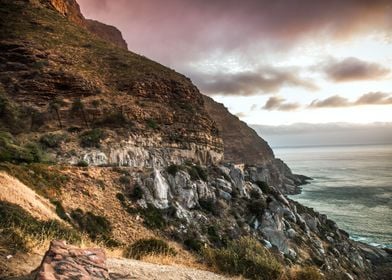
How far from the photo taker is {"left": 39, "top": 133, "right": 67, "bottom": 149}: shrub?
35219 millimetres

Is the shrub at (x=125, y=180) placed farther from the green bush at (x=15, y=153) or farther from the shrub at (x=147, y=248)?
the shrub at (x=147, y=248)

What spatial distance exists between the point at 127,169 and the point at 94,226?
11449 mm

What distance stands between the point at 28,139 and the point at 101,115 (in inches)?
413

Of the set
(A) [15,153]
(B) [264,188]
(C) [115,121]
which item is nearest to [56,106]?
(C) [115,121]

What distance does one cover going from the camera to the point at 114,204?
27828 mm

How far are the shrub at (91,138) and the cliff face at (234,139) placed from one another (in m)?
84.4

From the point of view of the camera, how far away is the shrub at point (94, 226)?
2172 cm

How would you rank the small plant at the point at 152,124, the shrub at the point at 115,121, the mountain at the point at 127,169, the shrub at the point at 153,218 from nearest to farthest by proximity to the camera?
the mountain at the point at 127,169, the shrub at the point at 153,218, the shrub at the point at 115,121, the small plant at the point at 152,124

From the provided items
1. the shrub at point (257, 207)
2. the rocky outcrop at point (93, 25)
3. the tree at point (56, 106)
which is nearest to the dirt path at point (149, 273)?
the shrub at point (257, 207)

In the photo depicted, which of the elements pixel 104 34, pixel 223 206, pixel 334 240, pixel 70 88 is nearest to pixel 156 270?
pixel 223 206

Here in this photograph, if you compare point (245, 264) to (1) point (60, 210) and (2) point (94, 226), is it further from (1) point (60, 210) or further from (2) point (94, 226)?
(1) point (60, 210)

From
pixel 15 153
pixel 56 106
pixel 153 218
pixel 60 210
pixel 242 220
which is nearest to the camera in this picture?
pixel 60 210

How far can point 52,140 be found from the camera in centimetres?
3562

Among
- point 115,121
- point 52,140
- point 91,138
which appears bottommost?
point 52,140
